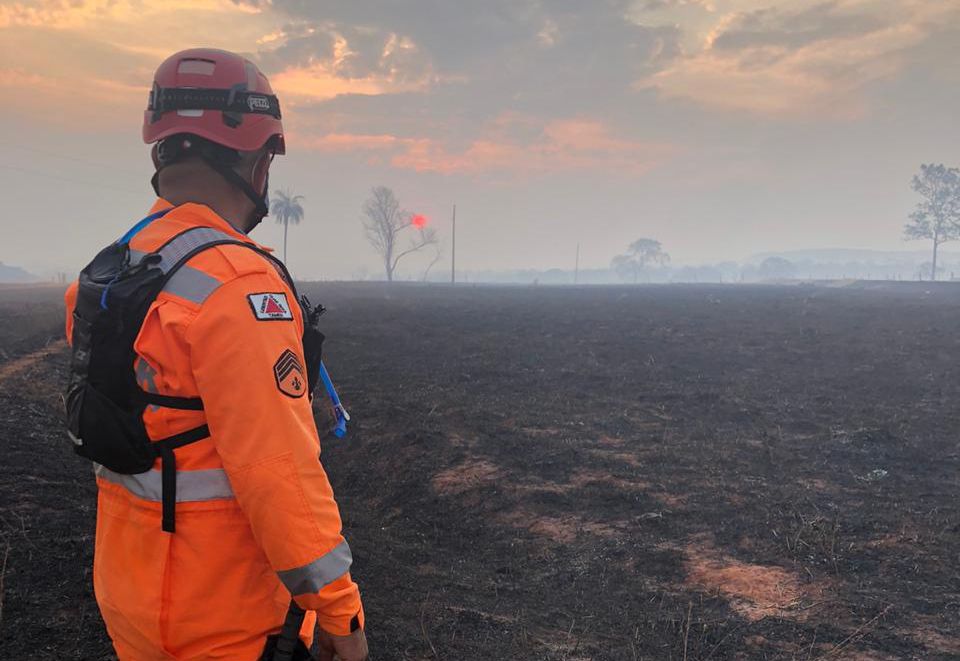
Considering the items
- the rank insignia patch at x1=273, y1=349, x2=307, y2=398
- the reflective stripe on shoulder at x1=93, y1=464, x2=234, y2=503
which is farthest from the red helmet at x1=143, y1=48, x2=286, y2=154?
the reflective stripe on shoulder at x1=93, y1=464, x2=234, y2=503

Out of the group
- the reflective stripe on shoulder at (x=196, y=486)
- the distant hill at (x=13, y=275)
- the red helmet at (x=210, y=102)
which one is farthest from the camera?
the distant hill at (x=13, y=275)

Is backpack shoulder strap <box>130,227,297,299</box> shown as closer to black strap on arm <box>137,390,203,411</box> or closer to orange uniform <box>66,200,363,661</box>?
orange uniform <box>66,200,363,661</box>

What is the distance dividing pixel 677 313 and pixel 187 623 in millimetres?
25768

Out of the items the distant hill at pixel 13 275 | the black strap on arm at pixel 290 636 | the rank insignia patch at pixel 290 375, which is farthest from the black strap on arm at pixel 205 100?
the distant hill at pixel 13 275

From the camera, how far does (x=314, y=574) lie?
1702 mm

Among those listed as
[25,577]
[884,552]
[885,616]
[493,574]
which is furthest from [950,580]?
[25,577]

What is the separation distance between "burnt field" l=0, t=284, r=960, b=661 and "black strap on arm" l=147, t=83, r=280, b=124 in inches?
147

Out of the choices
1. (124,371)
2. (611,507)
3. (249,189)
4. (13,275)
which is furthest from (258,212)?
(13,275)

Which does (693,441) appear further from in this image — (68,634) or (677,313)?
(677,313)

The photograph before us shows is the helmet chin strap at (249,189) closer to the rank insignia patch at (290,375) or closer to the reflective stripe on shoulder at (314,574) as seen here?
the rank insignia patch at (290,375)

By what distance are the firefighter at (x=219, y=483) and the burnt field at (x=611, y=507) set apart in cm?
293

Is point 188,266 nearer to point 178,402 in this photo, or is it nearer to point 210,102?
point 178,402

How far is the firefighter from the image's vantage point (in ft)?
5.43

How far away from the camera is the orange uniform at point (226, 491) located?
Result: 5.43 ft
